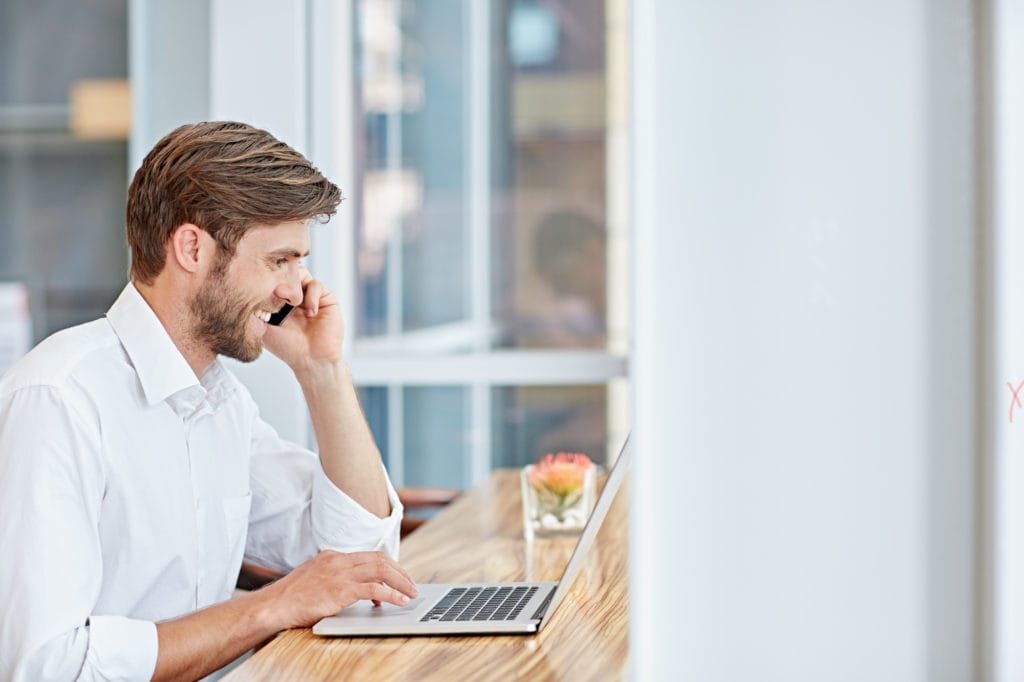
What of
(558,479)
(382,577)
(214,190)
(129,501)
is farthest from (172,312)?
(558,479)

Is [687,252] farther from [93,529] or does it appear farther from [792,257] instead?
[93,529]

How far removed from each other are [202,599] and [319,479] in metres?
0.25

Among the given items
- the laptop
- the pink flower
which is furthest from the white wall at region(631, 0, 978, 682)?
the pink flower

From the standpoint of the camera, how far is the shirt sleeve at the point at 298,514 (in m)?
1.74

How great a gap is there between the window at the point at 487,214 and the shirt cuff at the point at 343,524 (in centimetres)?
142

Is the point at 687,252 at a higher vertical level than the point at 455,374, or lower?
higher

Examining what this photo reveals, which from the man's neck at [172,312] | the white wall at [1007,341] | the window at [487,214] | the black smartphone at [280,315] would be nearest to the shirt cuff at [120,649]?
the man's neck at [172,312]

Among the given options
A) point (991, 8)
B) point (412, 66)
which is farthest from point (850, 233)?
point (412, 66)

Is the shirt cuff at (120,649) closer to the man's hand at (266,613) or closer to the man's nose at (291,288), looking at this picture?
the man's hand at (266,613)

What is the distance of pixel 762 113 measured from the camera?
2.31ft

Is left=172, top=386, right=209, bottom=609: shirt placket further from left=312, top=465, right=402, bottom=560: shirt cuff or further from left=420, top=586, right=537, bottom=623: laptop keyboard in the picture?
left=420, top=586, right=537, bottom=623: laptop keyboard

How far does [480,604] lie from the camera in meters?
1.41

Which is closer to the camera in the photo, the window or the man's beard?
the man's beard

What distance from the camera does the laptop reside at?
128 centimetres
